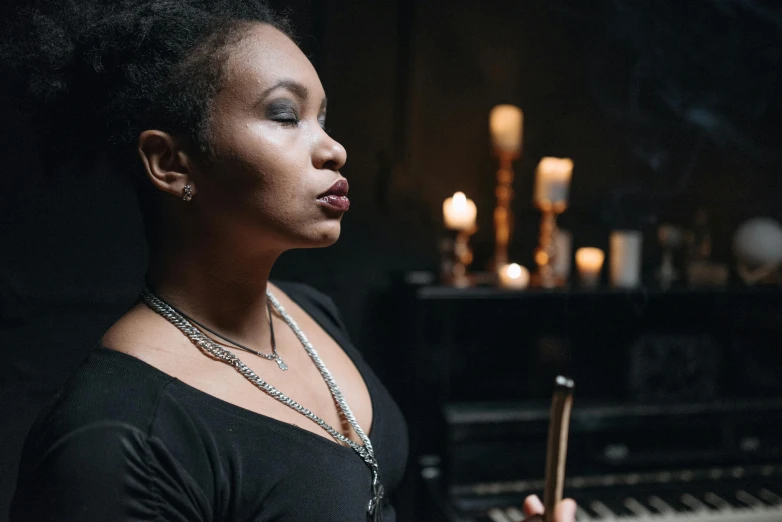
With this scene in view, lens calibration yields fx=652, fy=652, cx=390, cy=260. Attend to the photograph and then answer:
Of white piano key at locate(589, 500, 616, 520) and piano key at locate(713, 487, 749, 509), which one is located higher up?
piano key at locate(713, 487, 749, 509)

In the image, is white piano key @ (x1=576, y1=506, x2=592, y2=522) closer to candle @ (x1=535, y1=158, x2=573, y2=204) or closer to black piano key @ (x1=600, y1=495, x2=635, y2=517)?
black piano key @ (x1=600, y1=495, x2=635, y2=517)

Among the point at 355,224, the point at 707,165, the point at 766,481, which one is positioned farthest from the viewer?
the point at 707,165

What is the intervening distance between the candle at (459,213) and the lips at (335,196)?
120 centimetres

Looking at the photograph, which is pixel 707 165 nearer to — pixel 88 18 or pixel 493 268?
pixel 493 268

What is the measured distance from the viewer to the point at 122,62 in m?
1.00

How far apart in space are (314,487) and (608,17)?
208cm

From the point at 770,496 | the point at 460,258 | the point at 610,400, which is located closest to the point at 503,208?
the point at 460,258

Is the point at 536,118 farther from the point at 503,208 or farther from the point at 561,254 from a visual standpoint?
the point at 561,254

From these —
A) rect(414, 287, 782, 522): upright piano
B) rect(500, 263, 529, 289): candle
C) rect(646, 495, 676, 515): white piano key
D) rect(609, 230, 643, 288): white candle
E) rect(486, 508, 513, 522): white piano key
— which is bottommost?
rect(486, 508, 513, 522): white piano key

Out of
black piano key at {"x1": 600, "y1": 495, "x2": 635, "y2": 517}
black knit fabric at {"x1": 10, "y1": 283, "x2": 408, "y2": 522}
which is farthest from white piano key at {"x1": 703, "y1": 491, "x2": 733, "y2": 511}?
black knit fabric at {"x1": 10, "y1": 283, "x2": 408, "y2": 522}

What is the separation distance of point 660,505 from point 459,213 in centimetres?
112

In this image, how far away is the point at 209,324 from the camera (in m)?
1.06

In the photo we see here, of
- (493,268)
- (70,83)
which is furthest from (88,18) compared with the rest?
(493,268)

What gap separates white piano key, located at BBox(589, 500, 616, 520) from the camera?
1.95 metres
